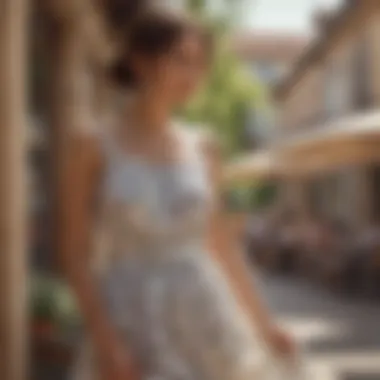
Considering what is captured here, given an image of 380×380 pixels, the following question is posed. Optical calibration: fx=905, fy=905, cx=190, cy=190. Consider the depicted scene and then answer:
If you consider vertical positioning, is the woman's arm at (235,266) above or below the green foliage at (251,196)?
below

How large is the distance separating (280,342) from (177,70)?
0.34 meters

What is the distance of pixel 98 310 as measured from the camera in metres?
1.04

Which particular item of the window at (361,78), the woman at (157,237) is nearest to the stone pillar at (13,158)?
the woman at (157,237)

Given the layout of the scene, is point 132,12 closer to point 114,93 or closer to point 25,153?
point 114,93

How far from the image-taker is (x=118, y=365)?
3.27 feet

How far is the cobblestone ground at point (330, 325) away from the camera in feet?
3.59

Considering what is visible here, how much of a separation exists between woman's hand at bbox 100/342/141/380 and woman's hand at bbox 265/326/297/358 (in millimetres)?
169

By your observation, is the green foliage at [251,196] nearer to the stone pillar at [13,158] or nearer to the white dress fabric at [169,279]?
the white dress fabric at [169,279]

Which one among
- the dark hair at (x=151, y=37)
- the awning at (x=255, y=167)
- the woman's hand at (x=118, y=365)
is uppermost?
the dark hair at (x=151, y=37)

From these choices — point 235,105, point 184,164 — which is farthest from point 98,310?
point 235,105

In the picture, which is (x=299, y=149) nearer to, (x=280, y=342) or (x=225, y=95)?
(x=225, y=95)

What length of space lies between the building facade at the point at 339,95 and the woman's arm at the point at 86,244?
0.81 ft

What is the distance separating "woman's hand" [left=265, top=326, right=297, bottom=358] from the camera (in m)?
1.07

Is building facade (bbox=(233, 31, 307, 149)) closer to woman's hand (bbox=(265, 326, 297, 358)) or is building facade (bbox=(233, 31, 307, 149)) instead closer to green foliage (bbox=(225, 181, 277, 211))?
green foliage (bbox=(225, 181, 277, 211))
